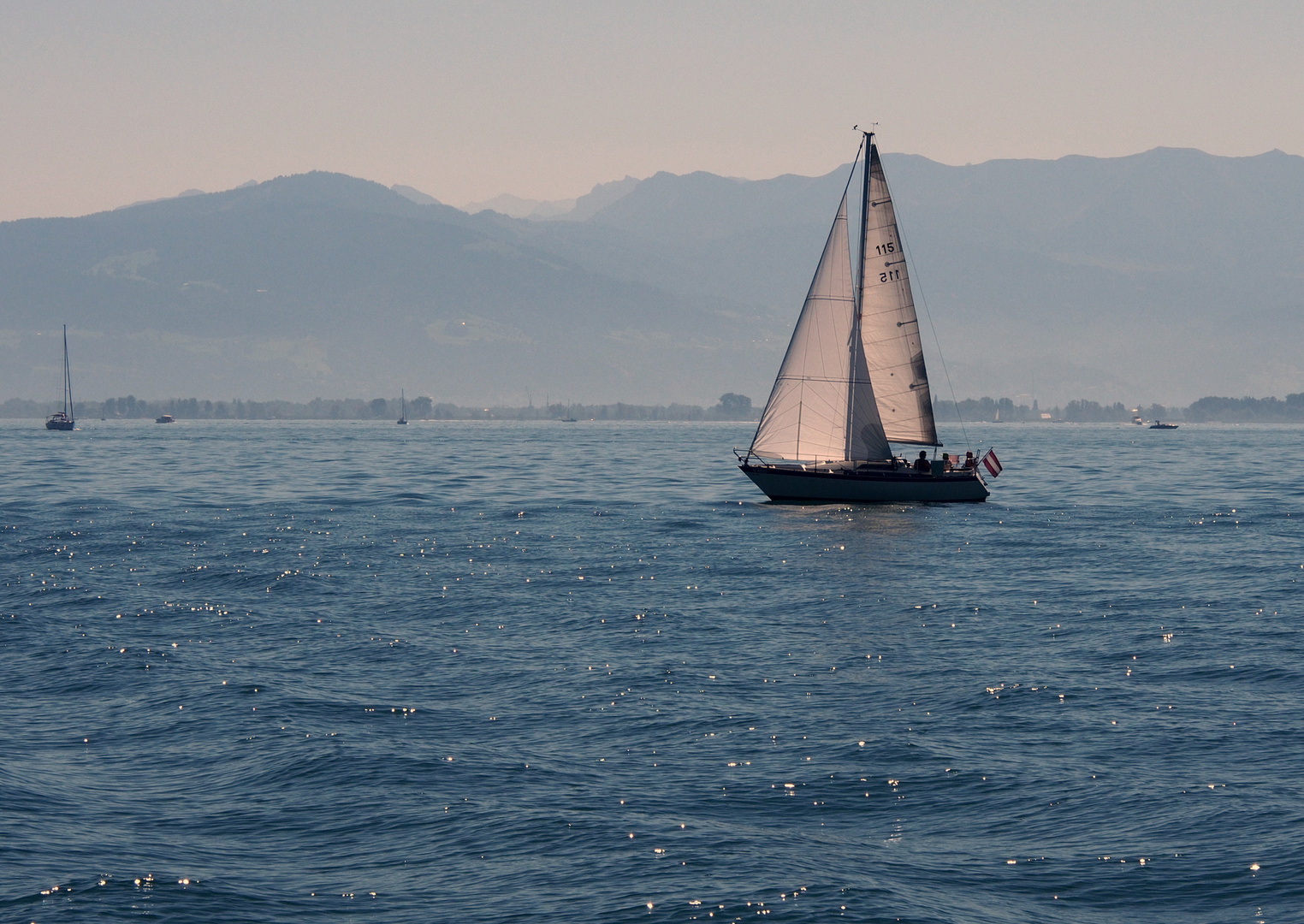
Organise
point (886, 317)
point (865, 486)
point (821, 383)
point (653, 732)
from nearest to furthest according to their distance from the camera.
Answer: point (653, 732) → point (821, 383) → point (865, 486) → point (886, 317)

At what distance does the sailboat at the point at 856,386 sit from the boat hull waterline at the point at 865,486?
45mm

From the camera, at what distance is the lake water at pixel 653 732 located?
16562 millimetres

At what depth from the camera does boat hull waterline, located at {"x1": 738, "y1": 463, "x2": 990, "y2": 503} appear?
220ft

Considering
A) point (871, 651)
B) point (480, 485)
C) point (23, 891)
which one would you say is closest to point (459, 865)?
point (23, 891)

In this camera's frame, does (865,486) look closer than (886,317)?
Yes

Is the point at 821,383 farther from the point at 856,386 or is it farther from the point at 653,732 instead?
the point at 653,732

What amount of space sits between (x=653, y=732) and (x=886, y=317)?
4684cm

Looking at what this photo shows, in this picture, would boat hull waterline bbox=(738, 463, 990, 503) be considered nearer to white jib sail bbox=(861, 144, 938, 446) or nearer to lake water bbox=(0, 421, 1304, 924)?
white jib sail bbox=(861, 144, 938, 446)

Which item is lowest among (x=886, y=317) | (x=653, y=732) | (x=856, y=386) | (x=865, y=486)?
(x=653, y=732)

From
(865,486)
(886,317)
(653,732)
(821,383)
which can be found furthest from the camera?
(886,317)

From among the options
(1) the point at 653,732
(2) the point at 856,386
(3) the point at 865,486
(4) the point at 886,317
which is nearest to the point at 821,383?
(2) the point at 856,386

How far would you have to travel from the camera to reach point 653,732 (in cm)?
2377

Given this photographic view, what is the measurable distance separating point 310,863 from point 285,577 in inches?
1169

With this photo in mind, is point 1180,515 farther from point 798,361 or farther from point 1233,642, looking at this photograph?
point 1233,642
